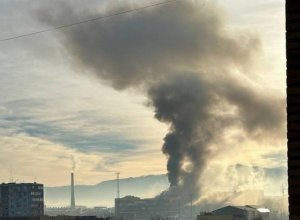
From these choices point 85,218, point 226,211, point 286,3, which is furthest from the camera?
point 226,211

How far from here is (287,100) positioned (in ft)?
17.5

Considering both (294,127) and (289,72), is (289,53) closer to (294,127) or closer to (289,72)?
(289,72)

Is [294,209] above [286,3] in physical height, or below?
below

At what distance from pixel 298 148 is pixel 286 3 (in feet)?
4.23

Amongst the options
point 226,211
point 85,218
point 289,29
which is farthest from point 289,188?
point 226,211

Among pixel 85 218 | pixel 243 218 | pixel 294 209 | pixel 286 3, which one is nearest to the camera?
pixel 294 209

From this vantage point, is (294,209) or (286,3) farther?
(286,3)

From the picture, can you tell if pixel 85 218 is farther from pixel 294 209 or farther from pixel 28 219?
pixel 294 209

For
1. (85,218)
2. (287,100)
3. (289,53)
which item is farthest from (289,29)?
(85,218)

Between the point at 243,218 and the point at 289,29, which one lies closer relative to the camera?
the point at 289,29

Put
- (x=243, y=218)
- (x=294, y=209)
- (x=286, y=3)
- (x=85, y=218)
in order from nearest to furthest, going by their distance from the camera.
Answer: (x=294, y=209)
(x=286, y=3)
(x=85, y=218)
(x=243, y=218)

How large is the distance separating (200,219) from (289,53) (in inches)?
6757

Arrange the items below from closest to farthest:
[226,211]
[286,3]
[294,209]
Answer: [294,209] < [286,3] < [226,211]

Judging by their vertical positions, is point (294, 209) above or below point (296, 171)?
below
